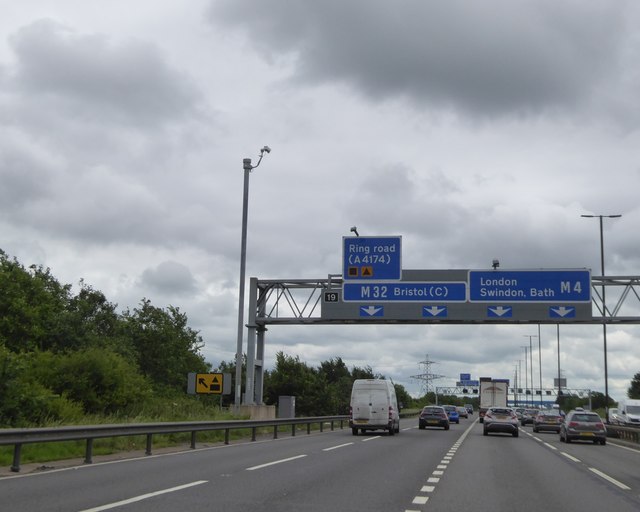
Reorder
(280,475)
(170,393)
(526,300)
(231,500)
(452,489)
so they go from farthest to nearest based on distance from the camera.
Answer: (170,393), (526,300), (280,475), (452,489), (231,500)

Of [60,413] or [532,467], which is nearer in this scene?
[532,467]

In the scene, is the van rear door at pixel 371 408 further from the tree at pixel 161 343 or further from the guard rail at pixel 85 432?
the tree at pixel 161 343

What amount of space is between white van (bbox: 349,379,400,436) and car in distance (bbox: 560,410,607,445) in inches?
289

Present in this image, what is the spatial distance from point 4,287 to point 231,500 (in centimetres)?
4056

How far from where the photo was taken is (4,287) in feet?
156

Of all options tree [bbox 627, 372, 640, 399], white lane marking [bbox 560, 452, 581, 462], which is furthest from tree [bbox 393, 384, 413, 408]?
white lane marking [bbox 560, 452, 581, 462]

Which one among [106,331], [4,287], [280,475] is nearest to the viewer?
[280,475]

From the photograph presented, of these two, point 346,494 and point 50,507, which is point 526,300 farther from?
point 50,507

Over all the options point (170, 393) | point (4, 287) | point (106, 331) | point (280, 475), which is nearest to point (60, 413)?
point (280, 475)

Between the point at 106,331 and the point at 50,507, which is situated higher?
the point at 106,331

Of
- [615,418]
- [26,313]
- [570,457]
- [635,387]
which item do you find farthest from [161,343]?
[635,387]

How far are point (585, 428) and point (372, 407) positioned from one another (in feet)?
28.7

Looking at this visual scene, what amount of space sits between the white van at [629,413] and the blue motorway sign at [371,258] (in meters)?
24.8

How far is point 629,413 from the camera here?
2126 inches
